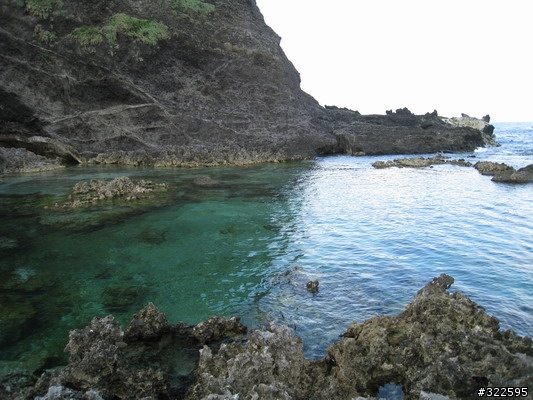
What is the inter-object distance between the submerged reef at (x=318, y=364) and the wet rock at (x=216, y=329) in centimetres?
13

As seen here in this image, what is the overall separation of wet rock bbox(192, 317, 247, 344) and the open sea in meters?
0.80

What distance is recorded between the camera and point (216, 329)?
288 inches

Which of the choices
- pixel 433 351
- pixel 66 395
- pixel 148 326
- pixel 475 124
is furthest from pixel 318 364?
pixel 475 124

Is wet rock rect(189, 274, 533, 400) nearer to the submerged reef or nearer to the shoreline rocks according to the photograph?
the submerged reef

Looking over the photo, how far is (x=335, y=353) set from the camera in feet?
19.8

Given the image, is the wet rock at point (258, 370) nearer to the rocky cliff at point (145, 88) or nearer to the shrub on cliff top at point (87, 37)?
the rocky cliff at point (145, 88)

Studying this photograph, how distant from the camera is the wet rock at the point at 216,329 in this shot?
7176 mm

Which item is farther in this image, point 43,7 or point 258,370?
point 43,7

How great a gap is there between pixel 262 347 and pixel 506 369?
2852 mm

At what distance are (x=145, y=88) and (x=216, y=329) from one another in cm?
3434

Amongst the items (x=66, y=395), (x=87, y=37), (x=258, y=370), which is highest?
(x=87, y=37)

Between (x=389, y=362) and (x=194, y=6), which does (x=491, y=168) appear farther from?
(x=194, y=6)

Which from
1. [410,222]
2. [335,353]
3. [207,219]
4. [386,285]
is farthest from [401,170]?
[335,353]

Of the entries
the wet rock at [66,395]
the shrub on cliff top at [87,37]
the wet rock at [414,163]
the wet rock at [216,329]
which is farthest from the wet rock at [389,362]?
the shrub on cliff top at [87,37]
